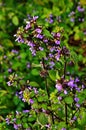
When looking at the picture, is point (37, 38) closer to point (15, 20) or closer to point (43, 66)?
point (43, 66)

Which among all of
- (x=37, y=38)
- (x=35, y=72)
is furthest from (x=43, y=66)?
(x=35, y=72)

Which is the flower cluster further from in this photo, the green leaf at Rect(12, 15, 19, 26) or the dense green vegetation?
the green leaf at Rect(12, 15, 19, 26)

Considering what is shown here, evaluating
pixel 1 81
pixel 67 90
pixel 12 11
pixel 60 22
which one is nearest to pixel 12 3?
pixel 12 11

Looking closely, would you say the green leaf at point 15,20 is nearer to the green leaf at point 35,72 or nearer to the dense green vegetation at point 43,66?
the dense green vegetation at point 43,66

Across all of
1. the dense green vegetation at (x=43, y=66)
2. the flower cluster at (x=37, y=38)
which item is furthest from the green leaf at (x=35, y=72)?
the flower cluster at (x=37, y=38)

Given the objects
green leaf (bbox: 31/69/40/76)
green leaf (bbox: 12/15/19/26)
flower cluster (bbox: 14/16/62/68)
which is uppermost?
green leaf (bbox: 12/15/19/26)

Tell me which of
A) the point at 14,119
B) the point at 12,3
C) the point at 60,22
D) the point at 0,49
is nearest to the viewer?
the point at 14,119

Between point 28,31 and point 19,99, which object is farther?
point 19,99

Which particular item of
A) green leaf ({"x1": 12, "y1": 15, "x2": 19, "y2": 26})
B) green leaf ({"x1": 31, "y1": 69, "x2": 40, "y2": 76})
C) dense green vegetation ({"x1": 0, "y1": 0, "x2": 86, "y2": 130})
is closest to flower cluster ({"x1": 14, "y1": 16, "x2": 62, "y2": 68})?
dense green vegetation ({"x1": 0, "y1": 0, "x2": 86, "y2": 130})

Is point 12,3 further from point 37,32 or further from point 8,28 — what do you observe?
point 37,32
